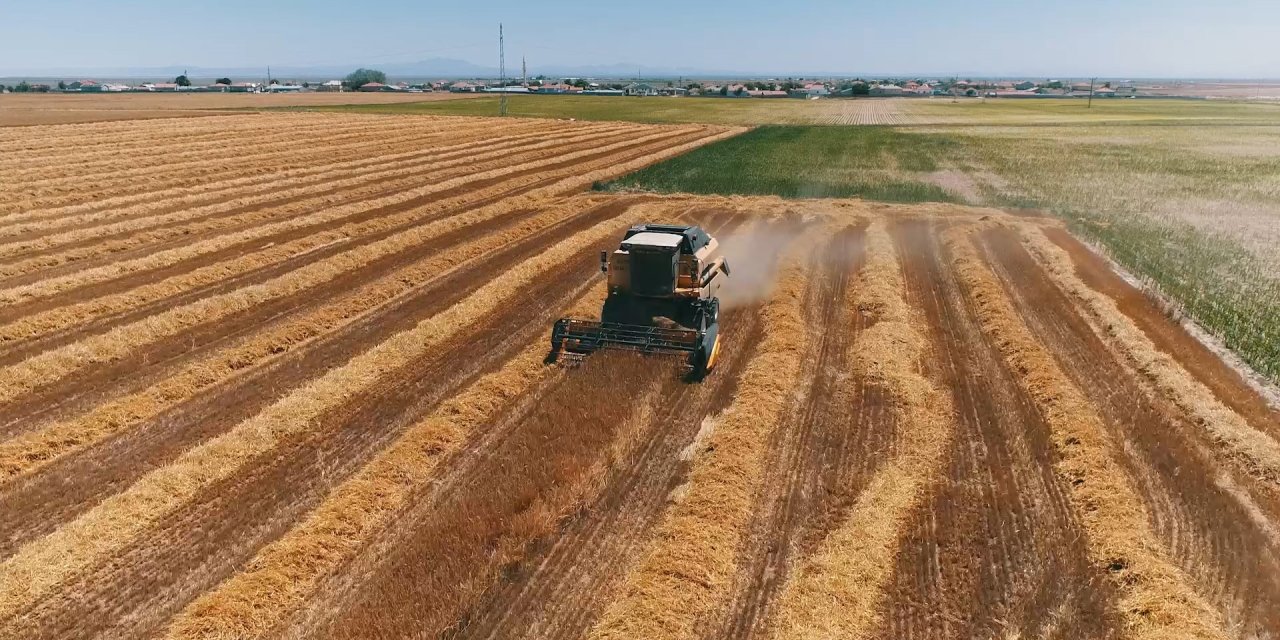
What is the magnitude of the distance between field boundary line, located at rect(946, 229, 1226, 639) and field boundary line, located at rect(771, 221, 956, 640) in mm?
1819

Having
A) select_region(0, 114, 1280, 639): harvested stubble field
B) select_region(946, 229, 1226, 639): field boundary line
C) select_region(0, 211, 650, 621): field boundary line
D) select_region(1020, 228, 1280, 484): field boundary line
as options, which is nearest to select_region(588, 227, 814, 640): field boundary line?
select_region(0, 114, 1280, 639): harvested stubble field

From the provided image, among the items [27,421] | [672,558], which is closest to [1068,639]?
[672,558]

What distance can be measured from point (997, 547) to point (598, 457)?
19.2 feet

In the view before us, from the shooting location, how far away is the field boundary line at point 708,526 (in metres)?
7.57

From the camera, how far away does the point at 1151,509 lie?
9672 millimetres

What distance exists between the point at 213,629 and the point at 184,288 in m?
14.6

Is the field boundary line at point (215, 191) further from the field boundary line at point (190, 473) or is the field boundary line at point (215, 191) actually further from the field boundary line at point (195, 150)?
the field boundary line at point (190, 473)

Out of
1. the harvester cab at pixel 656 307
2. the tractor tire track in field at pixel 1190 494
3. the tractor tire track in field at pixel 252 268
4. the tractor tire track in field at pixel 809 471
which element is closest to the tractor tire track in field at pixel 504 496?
the harvester cab at pixel 656 307

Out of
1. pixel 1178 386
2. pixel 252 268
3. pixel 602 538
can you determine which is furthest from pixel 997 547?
pixel 252 268

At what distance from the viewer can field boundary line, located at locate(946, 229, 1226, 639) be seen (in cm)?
764

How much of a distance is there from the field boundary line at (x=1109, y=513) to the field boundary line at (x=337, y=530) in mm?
9337

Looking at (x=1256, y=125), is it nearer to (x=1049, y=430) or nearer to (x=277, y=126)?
(x=1049, y=430)

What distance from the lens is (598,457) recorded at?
36.0 feet

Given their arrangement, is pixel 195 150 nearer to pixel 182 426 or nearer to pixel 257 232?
pixel 257 232
